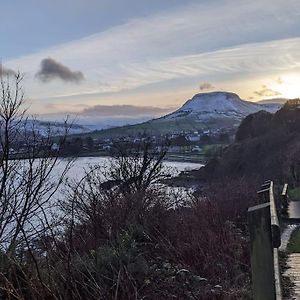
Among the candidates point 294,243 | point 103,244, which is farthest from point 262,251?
point 103,244

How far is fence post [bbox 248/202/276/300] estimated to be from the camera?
10.7 ft

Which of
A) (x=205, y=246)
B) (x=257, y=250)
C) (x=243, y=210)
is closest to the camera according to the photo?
(x=257, y=250)

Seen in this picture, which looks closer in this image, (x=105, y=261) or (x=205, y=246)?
(x=105, y=261)

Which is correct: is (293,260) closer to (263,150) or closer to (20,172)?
(20,172)

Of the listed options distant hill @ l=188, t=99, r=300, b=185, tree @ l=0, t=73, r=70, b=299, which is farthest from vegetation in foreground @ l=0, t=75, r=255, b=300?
distant hill @ l=188, t=99, r=300, b=185

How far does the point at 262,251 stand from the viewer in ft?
10.9

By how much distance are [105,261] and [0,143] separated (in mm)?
3286

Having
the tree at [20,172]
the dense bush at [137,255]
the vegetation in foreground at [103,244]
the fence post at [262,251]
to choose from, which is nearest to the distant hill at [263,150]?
the dense bush at [137,255]

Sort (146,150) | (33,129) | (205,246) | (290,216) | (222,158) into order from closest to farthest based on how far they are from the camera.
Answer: (33,129) < (205,246) < (290,216) < (146,150) < (222,158)

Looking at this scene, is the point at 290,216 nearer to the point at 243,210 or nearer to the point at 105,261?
the point at 105,261

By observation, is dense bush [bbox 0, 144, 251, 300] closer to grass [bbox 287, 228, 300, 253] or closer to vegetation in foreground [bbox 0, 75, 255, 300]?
vegetation in foreground [bbox 0, 75, 255, 300]

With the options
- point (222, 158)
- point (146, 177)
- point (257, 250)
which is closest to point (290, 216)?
point (257, 250)

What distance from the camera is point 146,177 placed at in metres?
25.0

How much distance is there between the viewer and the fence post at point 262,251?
128 inches
